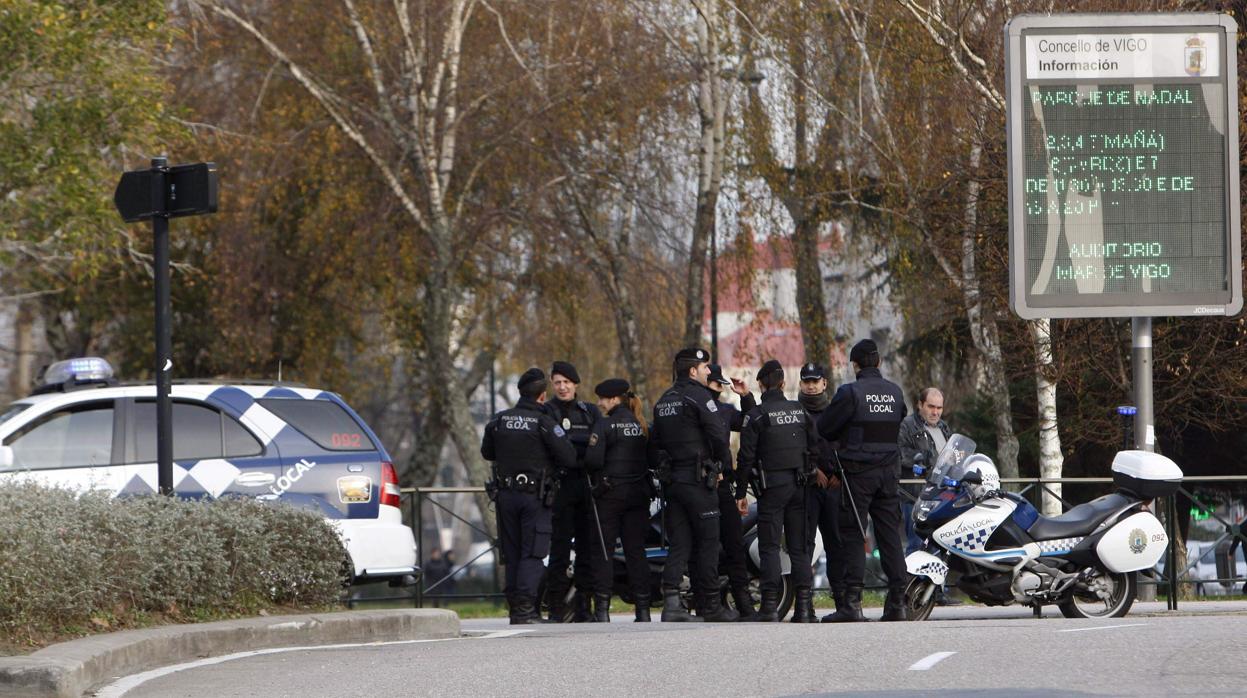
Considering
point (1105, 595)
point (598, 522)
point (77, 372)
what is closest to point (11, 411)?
point (77, 372)

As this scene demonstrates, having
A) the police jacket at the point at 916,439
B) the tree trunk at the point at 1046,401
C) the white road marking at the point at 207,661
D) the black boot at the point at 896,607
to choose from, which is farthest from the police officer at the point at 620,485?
the tree trunk at the point at 1046,401

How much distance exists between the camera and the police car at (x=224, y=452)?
1416 cm

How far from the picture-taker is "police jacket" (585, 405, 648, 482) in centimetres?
1385

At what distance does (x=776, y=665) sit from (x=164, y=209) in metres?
5.60

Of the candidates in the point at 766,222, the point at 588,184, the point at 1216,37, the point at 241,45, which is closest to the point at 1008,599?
the point at 1216,37

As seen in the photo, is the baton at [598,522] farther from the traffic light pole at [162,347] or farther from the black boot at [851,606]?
the traffic light pole at [162,347]

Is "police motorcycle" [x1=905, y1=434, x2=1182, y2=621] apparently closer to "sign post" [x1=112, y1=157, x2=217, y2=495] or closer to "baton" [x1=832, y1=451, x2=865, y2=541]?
"baton" [x1=832, y1=451, x2=865, y2=541]

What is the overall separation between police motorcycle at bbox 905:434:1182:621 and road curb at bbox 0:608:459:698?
134 inches

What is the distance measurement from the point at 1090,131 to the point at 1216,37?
4.04 feet

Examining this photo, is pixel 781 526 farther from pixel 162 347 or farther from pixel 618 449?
pixel 162 347

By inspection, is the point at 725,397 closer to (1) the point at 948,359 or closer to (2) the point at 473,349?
(2) the point at 473,349

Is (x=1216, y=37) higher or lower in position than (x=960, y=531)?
higher

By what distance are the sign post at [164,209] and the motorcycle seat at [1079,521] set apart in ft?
19.3

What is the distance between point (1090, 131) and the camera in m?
14.9
